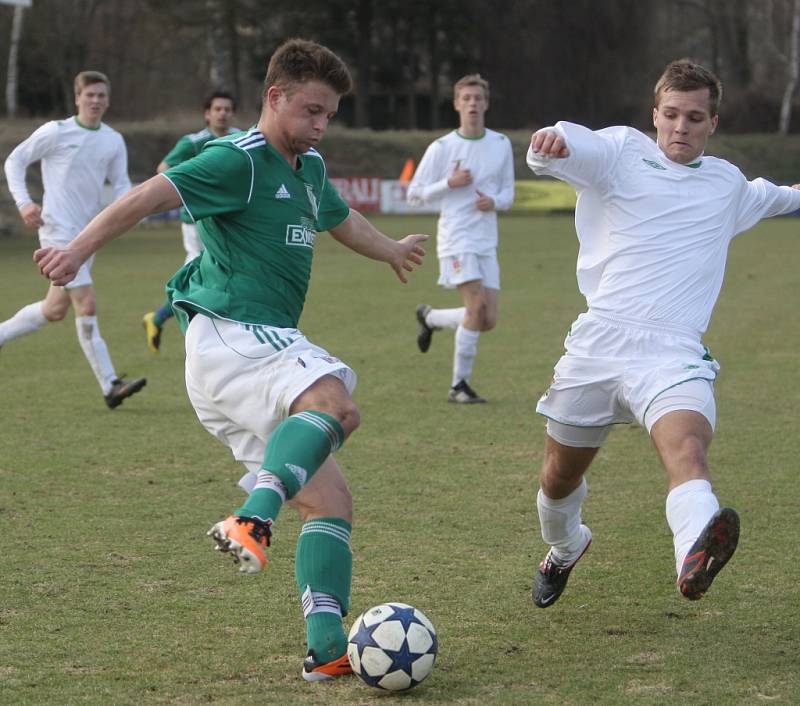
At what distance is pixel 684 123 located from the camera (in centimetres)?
456

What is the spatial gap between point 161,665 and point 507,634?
117 centimetres

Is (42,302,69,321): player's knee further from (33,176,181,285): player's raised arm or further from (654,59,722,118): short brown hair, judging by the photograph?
(654,59,722,118): short brown hair

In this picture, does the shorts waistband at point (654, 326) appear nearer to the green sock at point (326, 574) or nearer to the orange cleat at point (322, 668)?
the green sock at point (326, 574)

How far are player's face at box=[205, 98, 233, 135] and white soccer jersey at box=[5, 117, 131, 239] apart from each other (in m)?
1.11

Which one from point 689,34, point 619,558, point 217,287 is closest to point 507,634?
point 619,558

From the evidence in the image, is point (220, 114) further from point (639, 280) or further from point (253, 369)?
point (253, 369)

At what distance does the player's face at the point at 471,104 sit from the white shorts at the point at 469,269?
1.02 metres

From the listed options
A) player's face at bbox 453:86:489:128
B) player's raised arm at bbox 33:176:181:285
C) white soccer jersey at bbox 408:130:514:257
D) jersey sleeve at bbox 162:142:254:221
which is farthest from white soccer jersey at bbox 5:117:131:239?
player's raised arm at bbox 33:176:181:285

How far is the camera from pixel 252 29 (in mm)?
48438

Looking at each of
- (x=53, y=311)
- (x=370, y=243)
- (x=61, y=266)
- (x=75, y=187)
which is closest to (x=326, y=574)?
(x=61, y=266)

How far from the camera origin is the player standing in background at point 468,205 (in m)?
9.51

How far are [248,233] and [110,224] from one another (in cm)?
47

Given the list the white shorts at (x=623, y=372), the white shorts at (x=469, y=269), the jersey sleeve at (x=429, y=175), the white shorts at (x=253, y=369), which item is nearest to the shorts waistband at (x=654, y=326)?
the white shorts at (x=623, y=372)

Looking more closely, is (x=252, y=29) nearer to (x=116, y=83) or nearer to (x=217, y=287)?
(x=116, y=83)
